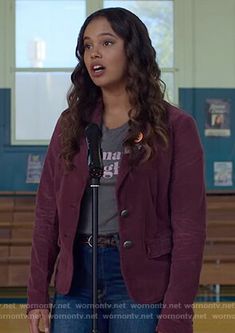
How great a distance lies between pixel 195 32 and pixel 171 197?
517 cm

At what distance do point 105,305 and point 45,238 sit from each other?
292 mm

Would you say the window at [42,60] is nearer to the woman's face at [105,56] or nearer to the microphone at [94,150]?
the woman's face at [105,56]

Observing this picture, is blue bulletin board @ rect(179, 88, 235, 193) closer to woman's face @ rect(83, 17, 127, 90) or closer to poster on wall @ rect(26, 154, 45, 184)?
poster on wall @ rect(26, 154, 45, 184)

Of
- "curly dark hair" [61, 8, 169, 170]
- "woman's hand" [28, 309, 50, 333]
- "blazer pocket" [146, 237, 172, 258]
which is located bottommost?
"woman's hand" [28, 309, 50, 333]

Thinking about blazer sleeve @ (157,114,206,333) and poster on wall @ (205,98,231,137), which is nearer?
blazer sleeve @ (157,114,206,333)

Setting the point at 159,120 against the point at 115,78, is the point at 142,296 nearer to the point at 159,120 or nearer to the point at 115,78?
the point at 159,120

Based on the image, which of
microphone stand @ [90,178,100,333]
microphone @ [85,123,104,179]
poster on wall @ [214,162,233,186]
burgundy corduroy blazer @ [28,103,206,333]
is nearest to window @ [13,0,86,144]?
poster on wall @ [214,162,233,186]

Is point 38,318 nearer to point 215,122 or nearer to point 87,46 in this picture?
point 87,46

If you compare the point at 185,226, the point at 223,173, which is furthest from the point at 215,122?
the point at 185,226

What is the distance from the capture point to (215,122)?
283 inches

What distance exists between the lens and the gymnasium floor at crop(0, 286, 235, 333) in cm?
468

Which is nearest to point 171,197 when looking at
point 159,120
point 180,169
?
point 180,169

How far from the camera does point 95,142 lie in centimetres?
205

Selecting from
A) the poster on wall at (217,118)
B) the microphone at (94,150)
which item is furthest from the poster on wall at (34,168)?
the microphone at (94,150)
